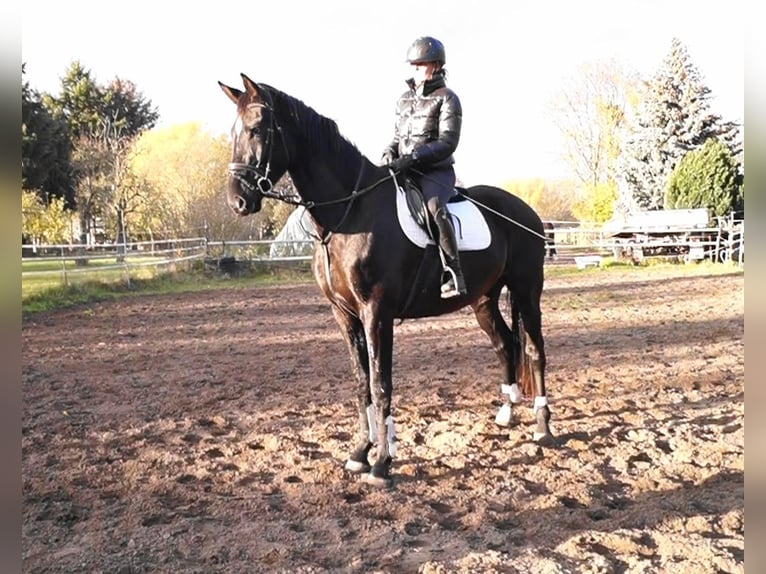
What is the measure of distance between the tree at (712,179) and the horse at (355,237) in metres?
25.1

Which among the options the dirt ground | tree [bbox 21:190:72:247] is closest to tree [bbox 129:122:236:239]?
tree [bbox 21:190:72:247]

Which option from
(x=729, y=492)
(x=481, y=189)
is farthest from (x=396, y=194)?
(x=729, y=492)

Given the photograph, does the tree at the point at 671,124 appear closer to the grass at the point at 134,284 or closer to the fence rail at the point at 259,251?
the fence rail at the point at 259,251

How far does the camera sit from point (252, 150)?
3643 millimetres

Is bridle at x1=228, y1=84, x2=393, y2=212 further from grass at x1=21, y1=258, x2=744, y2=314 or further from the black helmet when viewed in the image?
grass at x1=21, y1=258, x2=744, y2=314

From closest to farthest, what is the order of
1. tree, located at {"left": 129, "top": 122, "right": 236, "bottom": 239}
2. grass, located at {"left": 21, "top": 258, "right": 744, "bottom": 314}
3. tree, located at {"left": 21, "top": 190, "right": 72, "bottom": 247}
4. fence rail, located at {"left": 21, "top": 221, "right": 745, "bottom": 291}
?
grass, located at {"left": 21, "top": 258, "right": 744, "bottom": 314}
fence rail, located at {"left": 21, "top": 221, "right": 745, "bottom": 291}
tree, located at {"left": 129, "top": 122, "right": 236, "bottom": 239}
tree, located at {"left": 21, "top": 190, "right": 72, "bottom": 247}

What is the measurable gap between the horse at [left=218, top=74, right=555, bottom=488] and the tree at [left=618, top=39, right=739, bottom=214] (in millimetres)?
29736

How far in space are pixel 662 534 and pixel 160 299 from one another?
13.8m

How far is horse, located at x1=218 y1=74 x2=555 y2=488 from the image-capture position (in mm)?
3664

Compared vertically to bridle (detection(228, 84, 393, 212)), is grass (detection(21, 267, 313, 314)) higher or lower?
lower

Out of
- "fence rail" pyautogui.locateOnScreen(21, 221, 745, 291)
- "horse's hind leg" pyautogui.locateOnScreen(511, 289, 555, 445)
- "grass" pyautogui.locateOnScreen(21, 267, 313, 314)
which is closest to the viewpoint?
"horse's hind leg" pyautogui.locateOnScreen(511, 289, 555, 445)

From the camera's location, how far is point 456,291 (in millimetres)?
4168

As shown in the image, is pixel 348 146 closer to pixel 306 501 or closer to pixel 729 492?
pixel 306 501

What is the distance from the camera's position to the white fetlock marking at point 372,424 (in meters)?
4.28
